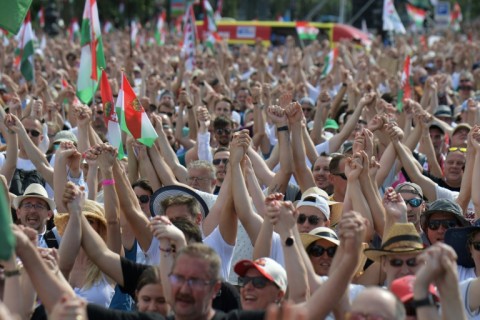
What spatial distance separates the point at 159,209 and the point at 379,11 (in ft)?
90.0

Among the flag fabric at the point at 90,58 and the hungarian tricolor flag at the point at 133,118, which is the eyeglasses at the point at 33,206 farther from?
the flag fabric at the point at 90,58

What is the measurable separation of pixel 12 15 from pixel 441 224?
3.21 m

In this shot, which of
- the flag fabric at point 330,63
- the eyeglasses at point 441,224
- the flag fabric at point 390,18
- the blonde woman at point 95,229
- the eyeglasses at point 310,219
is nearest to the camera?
the blonde woman at point 95,229


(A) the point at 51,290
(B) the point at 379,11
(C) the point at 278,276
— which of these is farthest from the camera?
(B) the point at 379,11

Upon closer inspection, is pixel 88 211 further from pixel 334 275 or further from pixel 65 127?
pixel 65 127

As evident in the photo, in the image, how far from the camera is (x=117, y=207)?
6.98 metres

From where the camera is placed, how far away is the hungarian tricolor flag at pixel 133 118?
9476mm

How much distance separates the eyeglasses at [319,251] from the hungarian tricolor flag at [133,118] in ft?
9.43

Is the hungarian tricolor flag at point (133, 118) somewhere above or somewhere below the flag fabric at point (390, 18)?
above

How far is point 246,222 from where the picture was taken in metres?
7.33

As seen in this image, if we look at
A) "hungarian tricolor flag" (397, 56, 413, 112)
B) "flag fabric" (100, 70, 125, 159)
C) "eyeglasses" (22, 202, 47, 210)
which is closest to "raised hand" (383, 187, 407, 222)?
"eyeglasses" (22, 202, 47, 210)

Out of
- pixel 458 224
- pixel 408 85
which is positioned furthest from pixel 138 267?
pixel 408 85

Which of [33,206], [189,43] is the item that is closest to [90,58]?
[33,206]

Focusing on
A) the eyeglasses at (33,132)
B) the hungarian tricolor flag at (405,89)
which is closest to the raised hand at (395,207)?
the eyeglasses at (33,132)
